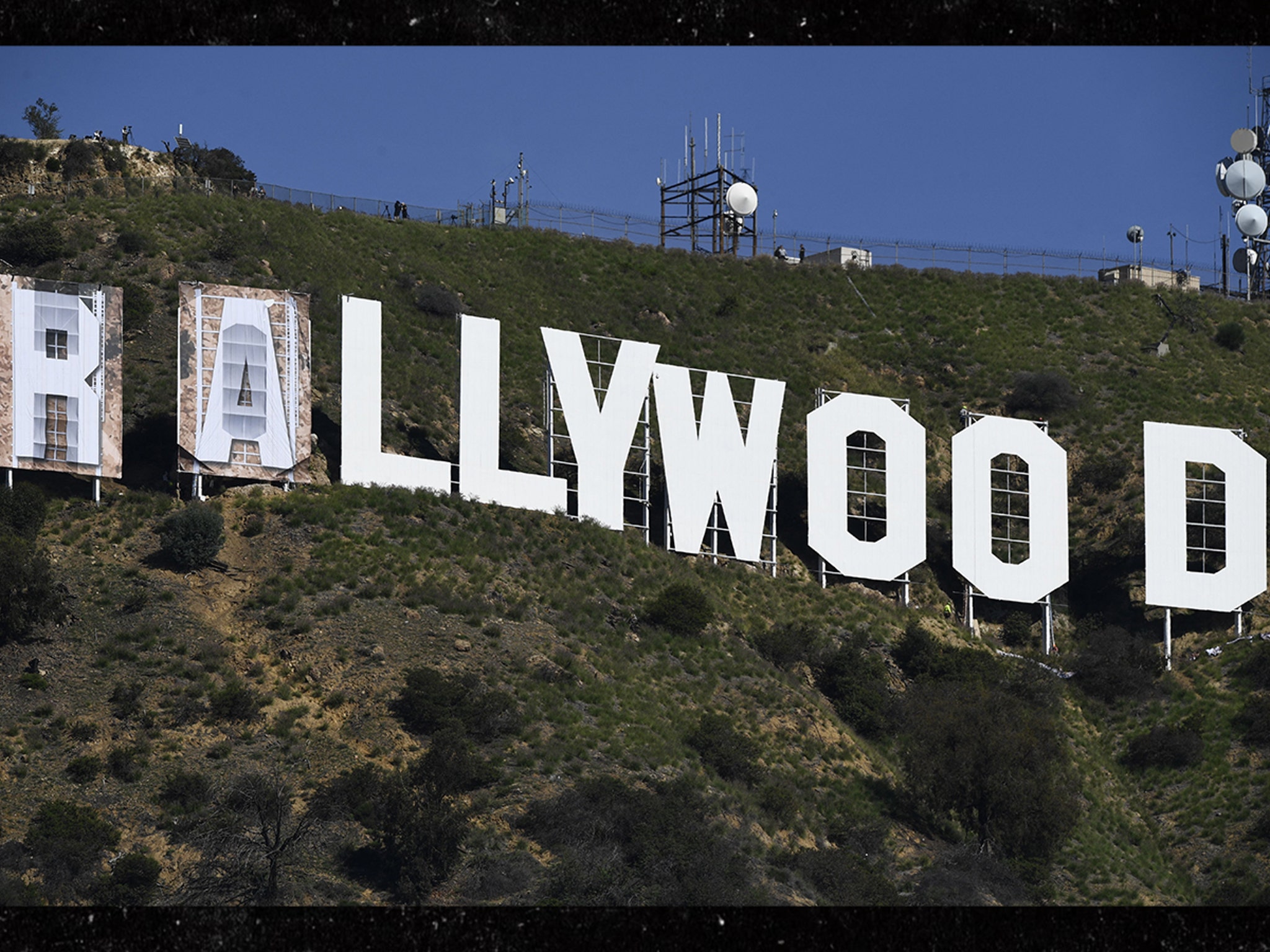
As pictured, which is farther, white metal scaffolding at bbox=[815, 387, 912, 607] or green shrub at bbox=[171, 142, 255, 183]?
green shrub at bbox=[171, 142, 255, 183]

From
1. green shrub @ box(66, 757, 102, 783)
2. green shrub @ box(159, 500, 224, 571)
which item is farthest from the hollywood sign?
green shrub @ box(66, 757, 102, 783)

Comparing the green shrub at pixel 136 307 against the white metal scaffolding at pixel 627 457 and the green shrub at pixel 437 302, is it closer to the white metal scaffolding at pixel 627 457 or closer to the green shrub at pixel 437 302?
the white metal scaffolding at pixel 627 457

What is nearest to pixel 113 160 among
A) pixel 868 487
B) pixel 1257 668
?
pixel 868 487

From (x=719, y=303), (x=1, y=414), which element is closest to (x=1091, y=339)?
(x=719, y=303)

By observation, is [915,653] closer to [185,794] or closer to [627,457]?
[627,457]

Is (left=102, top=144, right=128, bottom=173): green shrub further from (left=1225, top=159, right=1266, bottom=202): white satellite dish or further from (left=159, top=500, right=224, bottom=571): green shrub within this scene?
(left=1225, top=159, right=1266, bottom=202): white satellite dish
